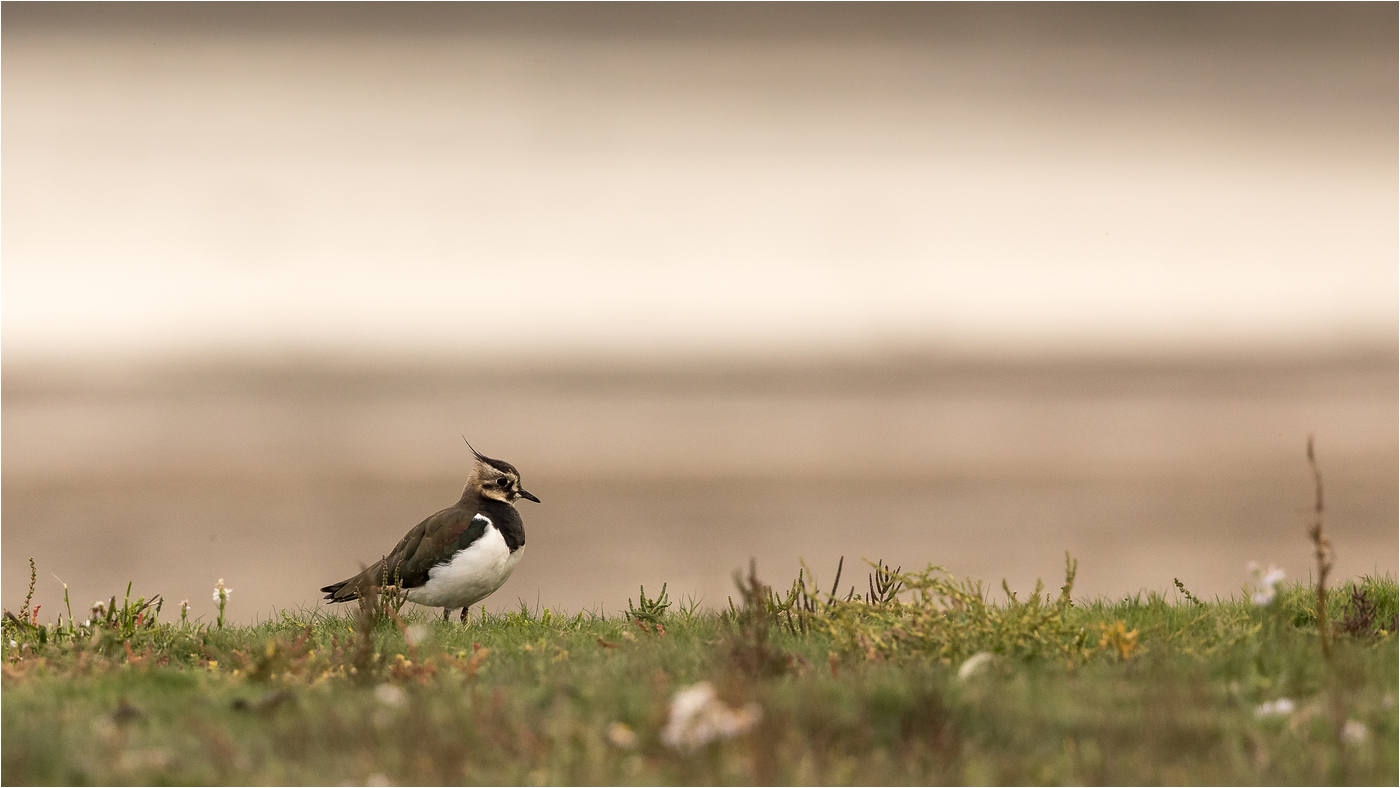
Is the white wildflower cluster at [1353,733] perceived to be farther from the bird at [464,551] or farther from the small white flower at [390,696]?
the bird at [464,551]

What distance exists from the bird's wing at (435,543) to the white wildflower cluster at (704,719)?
4.57 m

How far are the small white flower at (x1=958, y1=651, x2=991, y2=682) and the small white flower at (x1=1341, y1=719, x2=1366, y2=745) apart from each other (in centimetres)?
147

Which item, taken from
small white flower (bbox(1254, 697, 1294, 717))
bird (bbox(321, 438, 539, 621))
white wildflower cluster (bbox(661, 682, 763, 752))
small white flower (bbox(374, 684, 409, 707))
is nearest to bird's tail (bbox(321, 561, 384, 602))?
bird (bbox(321, 438, 539, 621))

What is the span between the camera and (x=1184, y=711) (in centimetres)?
439

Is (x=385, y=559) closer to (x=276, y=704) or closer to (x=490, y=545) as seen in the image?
(x=490, y=545)

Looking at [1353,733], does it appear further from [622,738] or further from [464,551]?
[464,551]

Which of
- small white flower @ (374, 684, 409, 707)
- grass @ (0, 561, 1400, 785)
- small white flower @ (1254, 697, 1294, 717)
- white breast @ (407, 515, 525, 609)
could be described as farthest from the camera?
white breast @ (407, 515, 525, 609)

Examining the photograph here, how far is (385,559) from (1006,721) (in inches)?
222

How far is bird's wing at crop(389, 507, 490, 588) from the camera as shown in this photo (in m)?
8.18

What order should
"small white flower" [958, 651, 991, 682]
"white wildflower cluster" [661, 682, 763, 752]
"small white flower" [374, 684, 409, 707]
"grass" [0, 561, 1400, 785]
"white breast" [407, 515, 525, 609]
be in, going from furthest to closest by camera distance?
"white breast" [407, 515, 525, 609] < "small white flower" [958, 651, 991, 682] < "small white flower" [374, 684, 409, 707] < "grass" [0, 561, 1400, 785] < "white wildflower cluster" [661, 682, 763, 752]

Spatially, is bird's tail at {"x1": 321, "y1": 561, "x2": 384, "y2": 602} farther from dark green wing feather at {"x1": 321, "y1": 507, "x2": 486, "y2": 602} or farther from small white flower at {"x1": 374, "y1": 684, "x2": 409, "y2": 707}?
small white flower at {"x1": 374, "y1": 684, "x2": 409, "y2": 707}

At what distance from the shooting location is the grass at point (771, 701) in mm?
4004

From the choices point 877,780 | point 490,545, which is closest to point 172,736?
point 877,780

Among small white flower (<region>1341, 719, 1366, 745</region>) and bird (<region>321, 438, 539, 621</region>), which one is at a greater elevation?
bird (<region>321, 438, 539, 621</region>)
